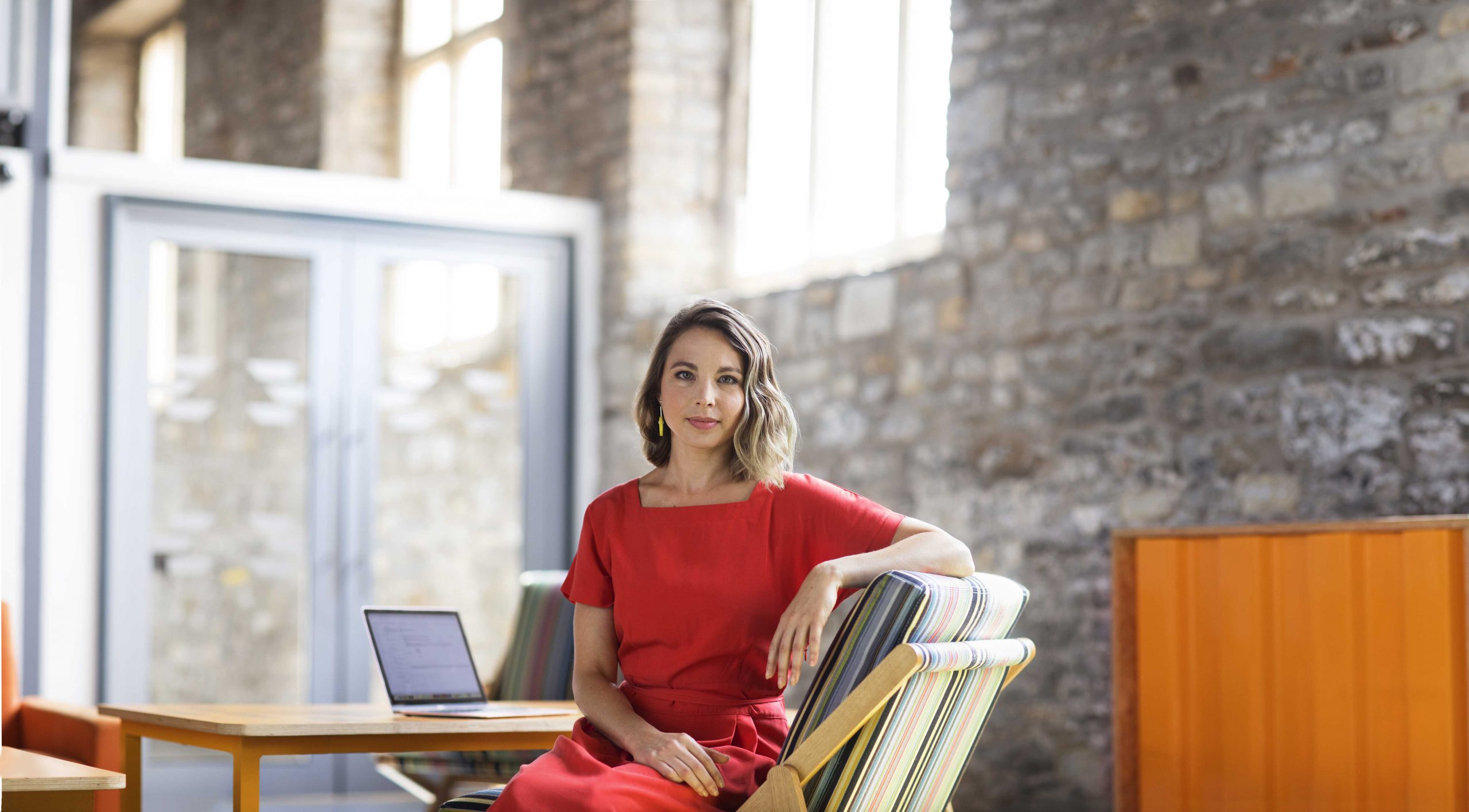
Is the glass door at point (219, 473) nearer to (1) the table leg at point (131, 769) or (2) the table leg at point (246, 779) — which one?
(1) the table leg at point (131, 769)

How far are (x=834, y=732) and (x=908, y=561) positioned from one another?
32 cm

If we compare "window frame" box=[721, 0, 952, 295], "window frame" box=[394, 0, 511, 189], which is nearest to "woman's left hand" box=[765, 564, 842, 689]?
"window frame" box=[721, 0, 952, 295]

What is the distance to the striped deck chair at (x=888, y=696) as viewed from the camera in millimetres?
2326

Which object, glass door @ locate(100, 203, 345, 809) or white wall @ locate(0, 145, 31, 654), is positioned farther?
glass door @ locate(100, 203, 345, 809)

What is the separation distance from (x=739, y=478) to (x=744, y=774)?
49cm

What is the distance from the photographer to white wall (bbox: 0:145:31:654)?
5352mm

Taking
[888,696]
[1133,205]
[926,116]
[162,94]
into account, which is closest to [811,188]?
[926,116]

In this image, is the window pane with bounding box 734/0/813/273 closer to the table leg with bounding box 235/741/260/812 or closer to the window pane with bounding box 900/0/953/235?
the window pane with bounding box 900/0/953/235

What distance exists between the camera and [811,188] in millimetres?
6074

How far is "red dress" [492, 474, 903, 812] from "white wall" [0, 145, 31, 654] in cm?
339

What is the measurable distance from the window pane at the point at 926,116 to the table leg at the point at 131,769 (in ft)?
10.1

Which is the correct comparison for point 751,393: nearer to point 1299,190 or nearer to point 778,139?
point 1299,190

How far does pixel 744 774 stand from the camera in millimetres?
2486

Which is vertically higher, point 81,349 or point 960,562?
point 81,349
